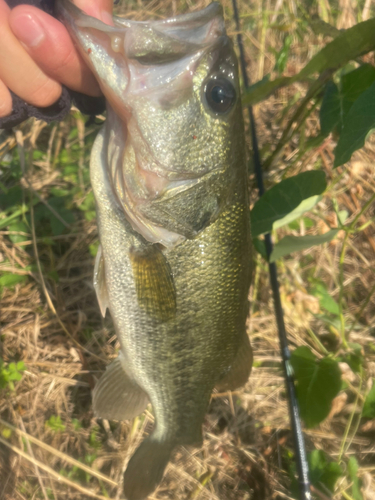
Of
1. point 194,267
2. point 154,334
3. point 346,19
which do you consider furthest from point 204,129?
point 346,19

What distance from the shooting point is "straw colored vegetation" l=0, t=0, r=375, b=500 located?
1.99 metres

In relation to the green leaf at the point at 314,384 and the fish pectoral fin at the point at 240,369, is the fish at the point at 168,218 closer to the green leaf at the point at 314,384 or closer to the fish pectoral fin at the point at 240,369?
the fish pectoral fin at the point at 240,369

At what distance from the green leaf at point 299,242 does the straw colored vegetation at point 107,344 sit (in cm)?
42

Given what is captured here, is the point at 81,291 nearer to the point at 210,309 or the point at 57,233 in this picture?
the point at 57,233

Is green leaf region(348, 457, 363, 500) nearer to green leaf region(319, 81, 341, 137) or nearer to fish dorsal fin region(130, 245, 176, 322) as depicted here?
fish dorsal fin region(130, 245, 176, 322)

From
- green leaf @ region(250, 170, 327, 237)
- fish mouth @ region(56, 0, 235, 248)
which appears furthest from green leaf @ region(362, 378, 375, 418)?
fish mouth @ region(56, 0, 235, 248)

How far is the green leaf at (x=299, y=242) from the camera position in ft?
4.88

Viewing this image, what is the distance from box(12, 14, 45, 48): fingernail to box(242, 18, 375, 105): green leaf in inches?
38.4

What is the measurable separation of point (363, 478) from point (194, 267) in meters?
1.77

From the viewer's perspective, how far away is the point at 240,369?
151 cm

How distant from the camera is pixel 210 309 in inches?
50.1

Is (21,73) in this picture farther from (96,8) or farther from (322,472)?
(322,472)

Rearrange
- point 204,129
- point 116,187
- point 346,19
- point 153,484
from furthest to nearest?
1. point 346,19
2. point 153,484
3. point 116,187
4. point 204,129

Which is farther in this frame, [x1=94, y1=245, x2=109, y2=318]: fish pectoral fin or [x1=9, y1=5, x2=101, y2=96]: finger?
[x1=94, y1=245, x2=109, y2=318]: fish pectoral fin
